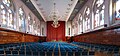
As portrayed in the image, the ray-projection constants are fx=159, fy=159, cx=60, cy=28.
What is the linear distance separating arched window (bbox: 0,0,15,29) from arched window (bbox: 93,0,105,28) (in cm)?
572

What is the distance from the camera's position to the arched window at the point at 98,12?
9236 millimetres

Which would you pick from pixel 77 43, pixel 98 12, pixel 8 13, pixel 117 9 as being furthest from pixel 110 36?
pixel 8 13

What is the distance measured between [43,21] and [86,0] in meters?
14.2

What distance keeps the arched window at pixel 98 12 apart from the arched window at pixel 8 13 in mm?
5723

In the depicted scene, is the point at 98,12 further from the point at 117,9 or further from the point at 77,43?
the point at 117,9

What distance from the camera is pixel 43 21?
26.3 meters

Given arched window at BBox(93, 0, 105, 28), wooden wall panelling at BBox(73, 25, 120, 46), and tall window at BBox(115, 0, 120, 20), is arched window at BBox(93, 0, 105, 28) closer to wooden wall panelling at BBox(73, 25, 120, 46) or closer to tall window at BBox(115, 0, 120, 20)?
wooden wall panelling at BBox(73, 25, 120, 46)

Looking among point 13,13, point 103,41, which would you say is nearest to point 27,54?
point 103,41

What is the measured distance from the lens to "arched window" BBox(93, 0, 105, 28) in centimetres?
924

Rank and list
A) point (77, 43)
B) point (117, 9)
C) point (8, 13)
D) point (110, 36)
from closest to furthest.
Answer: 1. point (110, 36)
2. point (117, 9)
3. point (8, 13)
4. point (77, 43)

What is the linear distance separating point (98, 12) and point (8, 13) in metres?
5.83

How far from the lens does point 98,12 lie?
10.1 m

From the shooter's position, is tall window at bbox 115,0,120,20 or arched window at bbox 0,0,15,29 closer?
tall window at bbox 115,0,120,20

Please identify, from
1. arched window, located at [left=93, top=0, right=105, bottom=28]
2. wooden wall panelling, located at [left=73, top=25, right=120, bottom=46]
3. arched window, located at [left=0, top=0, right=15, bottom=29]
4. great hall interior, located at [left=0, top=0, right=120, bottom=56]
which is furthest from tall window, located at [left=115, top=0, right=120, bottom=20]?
arched window, located at [left=0, top=0, right=15, bottom=29]
